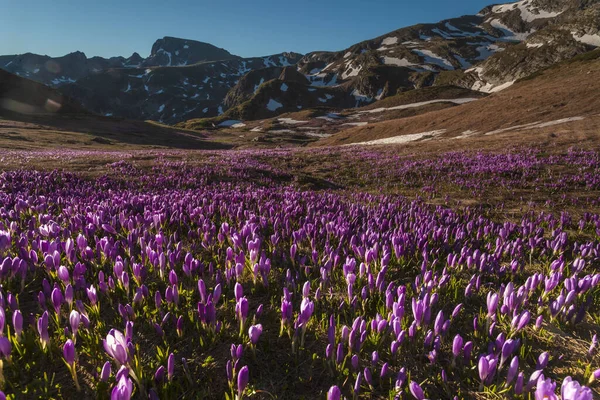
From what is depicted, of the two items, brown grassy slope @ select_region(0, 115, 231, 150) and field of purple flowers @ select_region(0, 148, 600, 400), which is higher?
brown grassy slope @ select_region(0, 115, 231, 150)

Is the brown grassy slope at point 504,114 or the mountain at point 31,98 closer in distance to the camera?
the brown grassy slope at point 504,114

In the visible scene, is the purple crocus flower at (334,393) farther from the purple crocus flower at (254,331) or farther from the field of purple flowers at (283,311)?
the purple crocus flower at (254,331)

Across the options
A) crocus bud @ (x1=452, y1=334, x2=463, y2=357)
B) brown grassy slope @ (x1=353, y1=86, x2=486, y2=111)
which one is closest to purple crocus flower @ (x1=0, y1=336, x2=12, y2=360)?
crocus bud @ (x1=452, y1=334, x2=463, y2=357)

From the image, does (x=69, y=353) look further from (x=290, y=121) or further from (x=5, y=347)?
(x=290, y=121)

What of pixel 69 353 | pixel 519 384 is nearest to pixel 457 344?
pixel 519 384

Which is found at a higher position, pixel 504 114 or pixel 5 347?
pixel 504 114

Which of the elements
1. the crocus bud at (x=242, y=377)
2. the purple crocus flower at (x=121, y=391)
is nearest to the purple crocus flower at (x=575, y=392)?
the crocus bud at (x=242, y=377)

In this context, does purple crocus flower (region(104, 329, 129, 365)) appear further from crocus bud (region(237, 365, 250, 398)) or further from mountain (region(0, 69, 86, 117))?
mountain (region(0, 69, 86, 117))

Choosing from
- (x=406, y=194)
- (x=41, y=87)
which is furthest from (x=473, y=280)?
(x=41, y=87)

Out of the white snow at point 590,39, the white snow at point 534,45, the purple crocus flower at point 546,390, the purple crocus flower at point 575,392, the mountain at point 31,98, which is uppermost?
the white snow at point 534,45

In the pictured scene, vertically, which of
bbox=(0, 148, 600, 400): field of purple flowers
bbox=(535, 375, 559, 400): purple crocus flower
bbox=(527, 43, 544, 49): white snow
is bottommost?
bbox=(0, 148, 600, 400): field of purple flowers

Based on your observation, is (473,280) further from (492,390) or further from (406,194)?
(406,194)

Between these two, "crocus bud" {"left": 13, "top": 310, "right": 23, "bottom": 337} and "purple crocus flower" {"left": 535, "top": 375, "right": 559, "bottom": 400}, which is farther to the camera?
"crocus bud" {"left": 13, "top": 310, "right": 23, "bottom": 337}

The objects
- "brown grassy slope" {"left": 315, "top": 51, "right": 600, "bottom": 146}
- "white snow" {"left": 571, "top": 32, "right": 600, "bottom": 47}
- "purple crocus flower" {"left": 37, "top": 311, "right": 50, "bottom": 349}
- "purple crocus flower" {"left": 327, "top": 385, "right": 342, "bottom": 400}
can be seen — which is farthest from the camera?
"white snow" {"left": 571, "top": 32, "right": 600, "bottom": 47}
